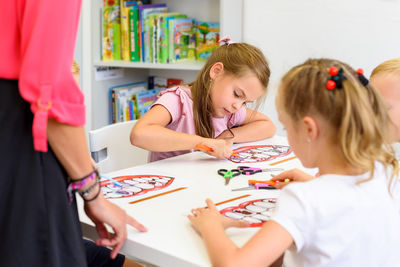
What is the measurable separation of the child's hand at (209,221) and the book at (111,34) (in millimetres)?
2040

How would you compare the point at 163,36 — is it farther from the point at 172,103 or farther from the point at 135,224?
the point at 135,224

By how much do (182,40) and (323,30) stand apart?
75 centimetres

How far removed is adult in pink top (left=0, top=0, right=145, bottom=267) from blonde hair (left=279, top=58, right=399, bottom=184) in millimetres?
366

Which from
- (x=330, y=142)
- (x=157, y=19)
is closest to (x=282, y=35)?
(x=157, y=19)

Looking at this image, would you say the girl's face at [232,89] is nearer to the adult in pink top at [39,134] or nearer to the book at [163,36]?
the adult in pink top at [39,134]

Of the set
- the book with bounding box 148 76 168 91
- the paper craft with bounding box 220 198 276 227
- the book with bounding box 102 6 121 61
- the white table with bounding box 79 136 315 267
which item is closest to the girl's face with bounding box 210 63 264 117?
the white table with bounding box 79 136 315 267

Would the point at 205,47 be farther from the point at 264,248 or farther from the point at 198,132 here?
the point at 264,248

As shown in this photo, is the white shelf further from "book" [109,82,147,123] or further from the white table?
the white table

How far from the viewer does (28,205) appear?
815 millimetres

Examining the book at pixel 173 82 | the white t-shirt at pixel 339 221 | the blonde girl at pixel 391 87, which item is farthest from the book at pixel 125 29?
the white t-shirt at pixel 339 221

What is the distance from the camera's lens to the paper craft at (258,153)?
151 centimetres

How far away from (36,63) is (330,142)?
0.49m

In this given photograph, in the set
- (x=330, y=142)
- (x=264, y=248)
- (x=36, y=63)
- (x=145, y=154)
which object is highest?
(x=36, y=63)

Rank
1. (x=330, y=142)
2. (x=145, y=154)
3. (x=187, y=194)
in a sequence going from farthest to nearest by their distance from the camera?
(x=145, y=154), (x=187, y=194), (x=330, y=142)
